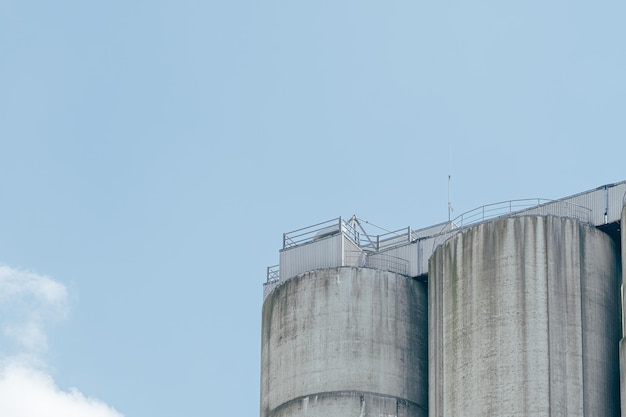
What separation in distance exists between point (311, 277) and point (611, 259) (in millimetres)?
12254

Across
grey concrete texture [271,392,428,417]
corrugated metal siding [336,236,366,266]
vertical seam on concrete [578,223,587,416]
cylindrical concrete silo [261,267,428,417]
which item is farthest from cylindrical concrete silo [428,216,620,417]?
corrugated metal siding [336,236,366,266]

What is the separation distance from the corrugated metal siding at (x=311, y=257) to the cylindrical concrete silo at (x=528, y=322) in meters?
6.68

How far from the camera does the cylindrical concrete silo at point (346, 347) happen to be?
68.6m

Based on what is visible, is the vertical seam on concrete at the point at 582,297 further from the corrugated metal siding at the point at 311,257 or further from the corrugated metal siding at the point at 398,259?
the corrugated metal siding at the point at 311,257

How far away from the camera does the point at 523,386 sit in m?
63.5

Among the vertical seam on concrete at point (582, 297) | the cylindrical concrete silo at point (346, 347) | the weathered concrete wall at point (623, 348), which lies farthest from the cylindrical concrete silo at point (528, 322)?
the cylindrical concrete silo at point (346, 347)

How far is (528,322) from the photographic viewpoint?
64375mm

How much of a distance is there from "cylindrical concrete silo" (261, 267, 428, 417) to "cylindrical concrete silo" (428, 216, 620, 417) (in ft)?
7.06

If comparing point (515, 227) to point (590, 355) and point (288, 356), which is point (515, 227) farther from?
point (288, 356)

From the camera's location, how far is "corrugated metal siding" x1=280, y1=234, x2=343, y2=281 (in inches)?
2872

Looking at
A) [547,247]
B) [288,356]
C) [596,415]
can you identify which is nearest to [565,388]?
[596,415]

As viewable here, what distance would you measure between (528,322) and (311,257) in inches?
488

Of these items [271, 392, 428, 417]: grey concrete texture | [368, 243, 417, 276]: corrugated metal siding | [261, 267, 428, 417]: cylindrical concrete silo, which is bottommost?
[271, 392, 428, 417]: grey concrete texture

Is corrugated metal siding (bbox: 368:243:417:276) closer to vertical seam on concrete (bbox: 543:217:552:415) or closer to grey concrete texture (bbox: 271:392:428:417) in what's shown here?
grey concrete texture (bbox: 271:392:428:417)
